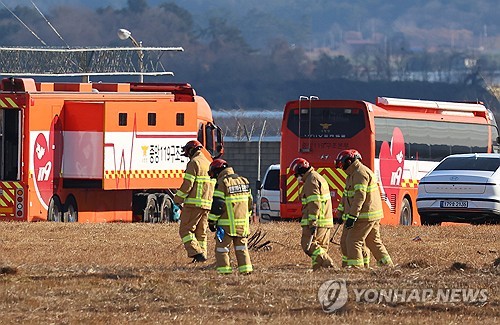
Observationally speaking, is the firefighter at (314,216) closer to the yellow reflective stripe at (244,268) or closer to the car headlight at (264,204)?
the yellow reflective stripe at (244,268)

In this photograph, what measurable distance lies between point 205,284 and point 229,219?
1446 millimetres

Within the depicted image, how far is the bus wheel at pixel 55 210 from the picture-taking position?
30.2 m

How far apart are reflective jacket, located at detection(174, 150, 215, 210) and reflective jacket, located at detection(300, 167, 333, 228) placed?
56.5 inches

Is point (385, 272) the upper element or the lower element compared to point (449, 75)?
lower

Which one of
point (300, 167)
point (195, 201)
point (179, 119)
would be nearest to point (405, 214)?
point (179, 119)

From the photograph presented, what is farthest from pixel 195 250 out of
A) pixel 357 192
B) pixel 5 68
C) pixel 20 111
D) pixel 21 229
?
pixel 5 68

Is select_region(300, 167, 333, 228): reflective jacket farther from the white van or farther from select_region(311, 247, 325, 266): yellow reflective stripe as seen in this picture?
the white van

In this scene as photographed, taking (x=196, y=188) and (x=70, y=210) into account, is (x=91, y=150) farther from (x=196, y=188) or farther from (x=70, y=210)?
(x=196, y=188)

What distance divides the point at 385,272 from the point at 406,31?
127 m

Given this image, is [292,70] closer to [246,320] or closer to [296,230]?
[296,230]

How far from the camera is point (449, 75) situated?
9138 cm

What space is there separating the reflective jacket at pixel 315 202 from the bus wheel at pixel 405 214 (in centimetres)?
1502

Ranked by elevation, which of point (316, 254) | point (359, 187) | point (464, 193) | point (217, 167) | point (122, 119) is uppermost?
point (122, 119)

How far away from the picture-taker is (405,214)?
111 ft
